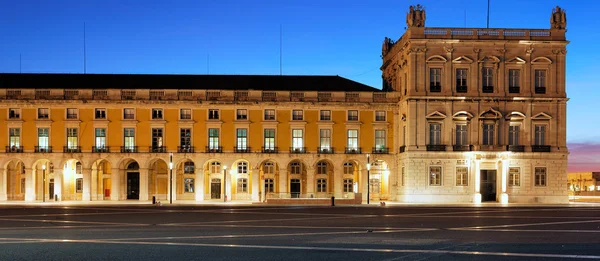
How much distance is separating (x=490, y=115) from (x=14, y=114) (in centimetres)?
4005

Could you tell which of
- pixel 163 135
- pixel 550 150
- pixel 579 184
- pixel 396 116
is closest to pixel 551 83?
pixel 550 150

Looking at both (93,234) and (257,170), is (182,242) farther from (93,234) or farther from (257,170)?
(257,170)

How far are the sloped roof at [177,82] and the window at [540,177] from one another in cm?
1563

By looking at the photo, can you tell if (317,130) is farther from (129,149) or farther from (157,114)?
(129,149)

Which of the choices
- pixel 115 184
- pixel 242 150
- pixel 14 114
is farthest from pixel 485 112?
pixel 14 114

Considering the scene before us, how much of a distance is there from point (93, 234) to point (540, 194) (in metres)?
47.5

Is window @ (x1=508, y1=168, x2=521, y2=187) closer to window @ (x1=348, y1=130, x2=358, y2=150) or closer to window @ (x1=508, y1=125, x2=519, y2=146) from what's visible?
window @ (x1=508, y1=125, x2=519, y2=146)

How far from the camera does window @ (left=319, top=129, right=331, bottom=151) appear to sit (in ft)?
237

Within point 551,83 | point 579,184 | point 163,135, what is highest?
point 551,83

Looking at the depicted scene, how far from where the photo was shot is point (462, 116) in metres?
68.0

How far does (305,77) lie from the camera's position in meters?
77.9

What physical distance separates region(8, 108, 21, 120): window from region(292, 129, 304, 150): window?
23.5 meters

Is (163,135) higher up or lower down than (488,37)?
lower down

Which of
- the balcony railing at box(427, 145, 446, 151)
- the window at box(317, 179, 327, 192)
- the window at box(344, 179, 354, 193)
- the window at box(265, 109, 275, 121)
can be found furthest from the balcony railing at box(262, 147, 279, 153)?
the balcony railing at box(427, 145, 446, 151)
